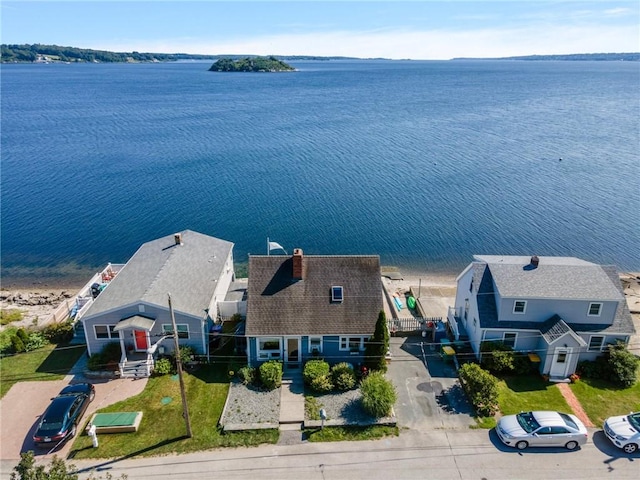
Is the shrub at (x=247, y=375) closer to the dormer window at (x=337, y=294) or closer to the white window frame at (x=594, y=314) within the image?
the dormer window at (x=337, y=294)

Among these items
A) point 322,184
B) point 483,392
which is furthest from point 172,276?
point 322,184

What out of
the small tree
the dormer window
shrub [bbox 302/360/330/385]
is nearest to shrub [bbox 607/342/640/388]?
the small tree

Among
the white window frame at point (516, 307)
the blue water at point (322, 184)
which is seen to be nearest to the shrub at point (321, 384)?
the white window frame at point (516, 307)

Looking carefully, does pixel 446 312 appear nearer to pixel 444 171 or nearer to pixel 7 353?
pixel 7 353

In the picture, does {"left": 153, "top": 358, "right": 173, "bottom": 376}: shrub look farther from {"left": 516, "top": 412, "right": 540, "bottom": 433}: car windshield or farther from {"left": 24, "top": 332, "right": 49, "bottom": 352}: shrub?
{"left": 516, "top": 412, "right": 540, "bottom": 433}: car windshield

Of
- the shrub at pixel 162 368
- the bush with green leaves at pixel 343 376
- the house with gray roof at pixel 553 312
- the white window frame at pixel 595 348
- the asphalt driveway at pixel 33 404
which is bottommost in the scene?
the asphalt driveway at pixel 33 404

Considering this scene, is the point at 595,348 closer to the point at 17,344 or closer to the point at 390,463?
the point at 390,463
